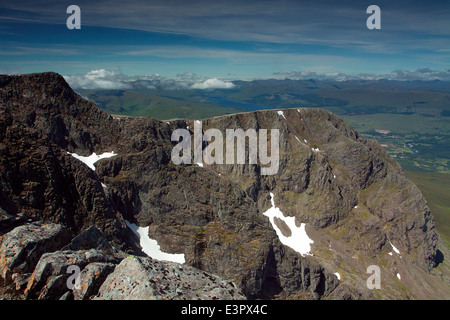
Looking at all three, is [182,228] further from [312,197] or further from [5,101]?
[312,197]

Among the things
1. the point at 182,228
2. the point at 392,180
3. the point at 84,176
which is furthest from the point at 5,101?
the point at 392,180

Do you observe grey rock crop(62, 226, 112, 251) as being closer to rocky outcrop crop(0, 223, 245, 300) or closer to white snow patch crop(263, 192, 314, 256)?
rocky outcrop crop(0, 223, 245, 300)

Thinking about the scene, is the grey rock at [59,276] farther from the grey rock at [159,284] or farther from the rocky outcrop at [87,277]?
the grey rock at [159,284]

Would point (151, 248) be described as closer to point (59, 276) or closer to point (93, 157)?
point (93, 157)

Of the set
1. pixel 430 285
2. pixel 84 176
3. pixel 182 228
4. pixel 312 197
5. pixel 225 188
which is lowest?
pixel 430 285

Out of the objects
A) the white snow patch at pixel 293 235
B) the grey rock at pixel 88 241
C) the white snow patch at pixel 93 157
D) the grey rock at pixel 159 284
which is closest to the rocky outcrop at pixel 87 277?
the grey rock at pixel 159 284

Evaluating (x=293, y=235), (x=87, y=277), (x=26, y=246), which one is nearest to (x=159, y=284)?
(x=87, y=277)
